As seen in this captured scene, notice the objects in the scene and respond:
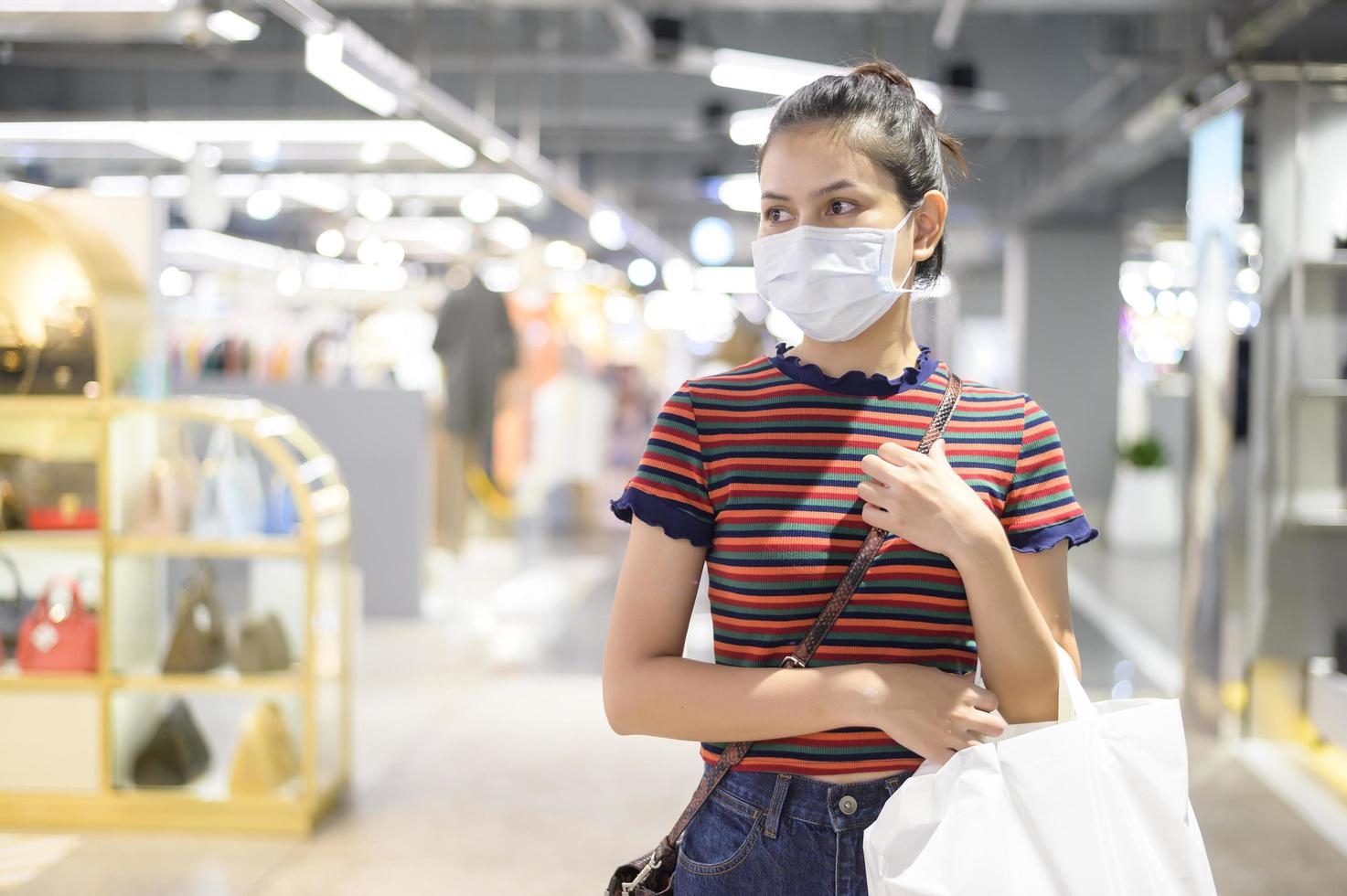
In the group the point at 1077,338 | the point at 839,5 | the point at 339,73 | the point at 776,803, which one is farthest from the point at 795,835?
the point at 1077,338

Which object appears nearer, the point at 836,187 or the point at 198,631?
the point at 836,187

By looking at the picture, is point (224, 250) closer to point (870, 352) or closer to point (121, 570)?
point (121, 570)

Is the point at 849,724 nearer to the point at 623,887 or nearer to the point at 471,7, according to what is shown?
the point at 623,887

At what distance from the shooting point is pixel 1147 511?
1264 cm

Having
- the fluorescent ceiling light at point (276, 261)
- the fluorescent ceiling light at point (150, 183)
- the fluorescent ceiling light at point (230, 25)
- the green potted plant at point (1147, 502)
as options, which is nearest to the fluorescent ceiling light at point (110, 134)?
the fluorescent ceiling light at point (150, 183)

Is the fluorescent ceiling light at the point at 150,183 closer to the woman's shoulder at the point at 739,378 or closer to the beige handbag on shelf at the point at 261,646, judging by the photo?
the beige handbag on shelf at the point at 261,646

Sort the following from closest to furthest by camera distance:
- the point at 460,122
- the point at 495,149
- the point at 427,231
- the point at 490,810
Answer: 1. the point at 490,810
2. the point at 460,122
3. the point at 495,149
4. the point at 427,231

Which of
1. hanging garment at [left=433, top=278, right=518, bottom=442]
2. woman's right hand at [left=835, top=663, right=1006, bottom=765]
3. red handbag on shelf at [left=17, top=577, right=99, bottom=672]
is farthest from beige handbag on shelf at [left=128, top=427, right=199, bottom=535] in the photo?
hanging garment at [left=433, top=278, right=518, bottom=442]

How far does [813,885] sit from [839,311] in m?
0.61

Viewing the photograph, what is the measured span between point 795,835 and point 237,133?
20.3 ft

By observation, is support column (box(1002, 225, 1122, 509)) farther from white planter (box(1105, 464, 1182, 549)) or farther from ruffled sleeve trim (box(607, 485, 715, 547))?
ruffled sleeve trim (box(607, 485, 715, 547))

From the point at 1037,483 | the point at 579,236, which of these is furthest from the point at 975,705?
the point at 579,236

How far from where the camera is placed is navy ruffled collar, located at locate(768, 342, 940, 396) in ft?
4.54

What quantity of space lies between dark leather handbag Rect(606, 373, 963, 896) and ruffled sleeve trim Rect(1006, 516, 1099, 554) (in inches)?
5.7
